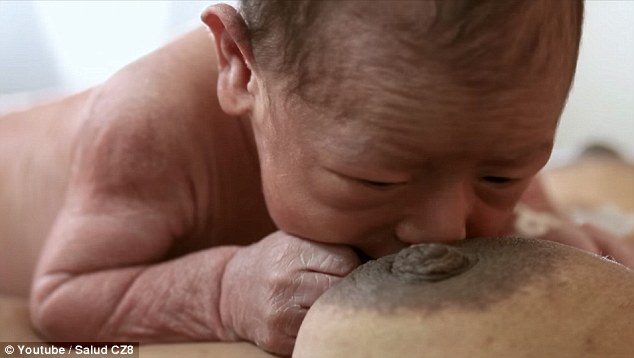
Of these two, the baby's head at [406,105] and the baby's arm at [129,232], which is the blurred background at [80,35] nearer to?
the baby's arm at [129,232]

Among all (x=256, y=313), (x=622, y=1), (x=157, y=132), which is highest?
(x=157, y=132)

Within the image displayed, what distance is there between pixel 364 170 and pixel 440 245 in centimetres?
9

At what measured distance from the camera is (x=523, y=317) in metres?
0.56

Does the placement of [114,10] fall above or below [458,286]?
above

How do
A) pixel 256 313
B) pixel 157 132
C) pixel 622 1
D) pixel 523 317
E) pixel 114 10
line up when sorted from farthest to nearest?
pixel 622 1 → pixel 114 10 → pixel 157 132 → pixel 256 313 → pixel 523 317

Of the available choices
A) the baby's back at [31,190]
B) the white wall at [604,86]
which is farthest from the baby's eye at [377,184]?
the white wall at [604,86]

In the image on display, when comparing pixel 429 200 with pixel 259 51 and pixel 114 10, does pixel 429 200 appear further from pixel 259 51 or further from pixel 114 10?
pixel 114 10

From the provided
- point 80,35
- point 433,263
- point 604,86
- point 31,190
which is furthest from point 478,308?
point 604,86

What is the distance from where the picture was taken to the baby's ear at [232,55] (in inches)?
29.6

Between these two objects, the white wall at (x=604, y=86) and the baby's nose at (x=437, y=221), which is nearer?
the baby's nose at (x=437, y=221)

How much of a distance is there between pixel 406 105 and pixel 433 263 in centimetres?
12

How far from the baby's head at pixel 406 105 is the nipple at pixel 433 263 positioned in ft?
0.23

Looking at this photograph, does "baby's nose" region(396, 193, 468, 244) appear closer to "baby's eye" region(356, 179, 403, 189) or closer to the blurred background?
"baby's eye" region(356, 179, 403, 189)

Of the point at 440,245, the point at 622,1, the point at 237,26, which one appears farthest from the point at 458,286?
the point at 622,1
